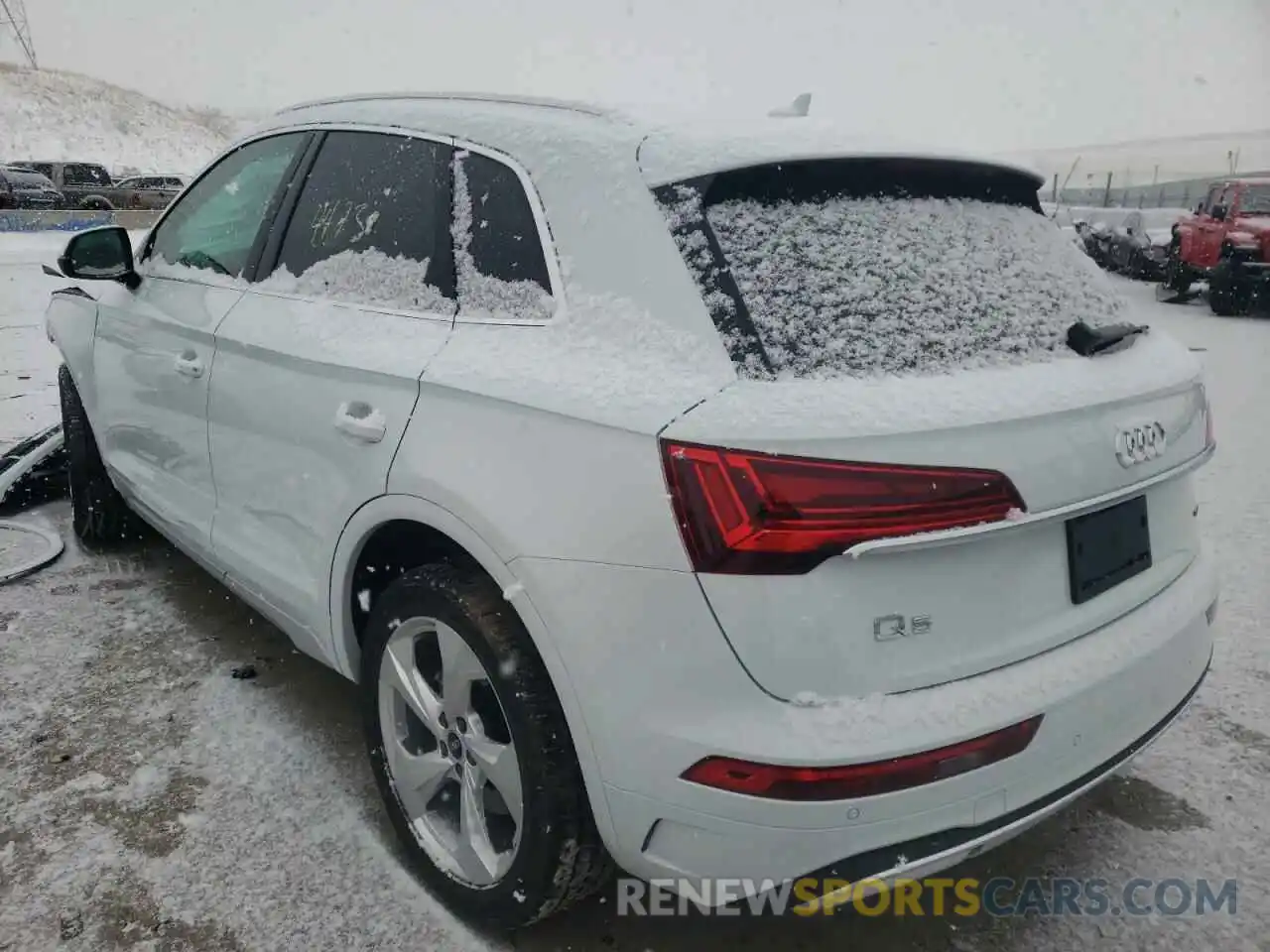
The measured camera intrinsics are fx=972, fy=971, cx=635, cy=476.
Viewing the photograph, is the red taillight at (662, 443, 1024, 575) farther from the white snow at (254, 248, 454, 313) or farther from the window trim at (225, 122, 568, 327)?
the white snow at (254, 248, 454, 313)

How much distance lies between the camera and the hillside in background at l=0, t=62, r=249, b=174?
227 feet

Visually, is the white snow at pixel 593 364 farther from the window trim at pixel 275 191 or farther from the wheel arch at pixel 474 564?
the window trim at pixel 275 191

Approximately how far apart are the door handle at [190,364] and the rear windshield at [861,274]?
1.77 metres

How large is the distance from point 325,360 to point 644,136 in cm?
96

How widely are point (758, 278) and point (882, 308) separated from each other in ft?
0.77

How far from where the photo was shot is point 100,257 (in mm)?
3512

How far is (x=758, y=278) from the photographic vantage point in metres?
1.70

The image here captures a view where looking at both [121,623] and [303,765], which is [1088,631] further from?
[121,623]

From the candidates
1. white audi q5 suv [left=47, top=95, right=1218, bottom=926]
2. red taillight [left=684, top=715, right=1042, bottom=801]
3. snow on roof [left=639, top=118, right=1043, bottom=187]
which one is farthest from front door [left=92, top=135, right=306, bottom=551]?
red taillight [left=684, top=715, right=1042, bottom=801]

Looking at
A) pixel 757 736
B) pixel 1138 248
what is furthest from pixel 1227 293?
pixel 757 736

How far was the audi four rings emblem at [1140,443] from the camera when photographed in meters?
1.82

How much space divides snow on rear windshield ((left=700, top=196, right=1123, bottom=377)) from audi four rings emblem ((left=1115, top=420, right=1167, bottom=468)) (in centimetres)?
20

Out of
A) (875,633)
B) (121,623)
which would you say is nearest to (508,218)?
(875,633)

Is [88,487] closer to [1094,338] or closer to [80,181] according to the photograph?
[1094,338]
